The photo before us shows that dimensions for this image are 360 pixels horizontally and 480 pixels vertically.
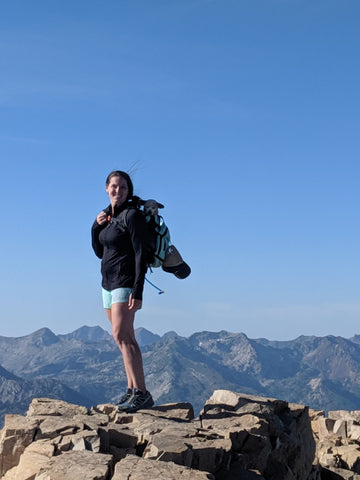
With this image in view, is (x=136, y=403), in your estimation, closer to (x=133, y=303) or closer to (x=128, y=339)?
(x=128, y=339)

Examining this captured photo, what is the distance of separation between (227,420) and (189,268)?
3978mm

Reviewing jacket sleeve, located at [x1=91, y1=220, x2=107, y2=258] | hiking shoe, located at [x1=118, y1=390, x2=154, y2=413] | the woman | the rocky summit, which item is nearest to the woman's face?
the woman

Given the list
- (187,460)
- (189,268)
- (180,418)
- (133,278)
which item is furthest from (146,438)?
(189,268)

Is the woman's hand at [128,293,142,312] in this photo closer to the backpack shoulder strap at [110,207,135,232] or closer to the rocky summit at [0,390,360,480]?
the backpack shoulder strap at [110,207,135,232]

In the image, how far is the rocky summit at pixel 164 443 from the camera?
10.0 meters

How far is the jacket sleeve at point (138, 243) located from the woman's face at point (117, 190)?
23.4 inches

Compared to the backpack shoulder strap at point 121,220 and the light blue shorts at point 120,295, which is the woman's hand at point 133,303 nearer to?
the light blue shorts at point 120,295

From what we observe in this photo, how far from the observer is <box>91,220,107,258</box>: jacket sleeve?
599 inches

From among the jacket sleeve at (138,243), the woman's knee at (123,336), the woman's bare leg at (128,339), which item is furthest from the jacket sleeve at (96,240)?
the woman's knee at (123,336)

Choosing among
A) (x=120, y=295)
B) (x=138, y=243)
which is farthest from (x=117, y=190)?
(x=120, y=295)

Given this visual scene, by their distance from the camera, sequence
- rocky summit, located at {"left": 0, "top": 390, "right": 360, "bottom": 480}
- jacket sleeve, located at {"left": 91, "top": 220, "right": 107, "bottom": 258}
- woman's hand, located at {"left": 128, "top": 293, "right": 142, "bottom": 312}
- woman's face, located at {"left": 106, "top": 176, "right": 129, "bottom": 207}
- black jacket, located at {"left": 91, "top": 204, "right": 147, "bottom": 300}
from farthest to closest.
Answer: jacket sleeve, located at {"left": 91, "top": 220, "right": 107, "bottom": 258} < woman's face, located at {"left": 106, "top": 176, "right": 129, "bottom": 207} < black jacket, located at {"left": 91, "top": 204, "right": 147, "bottom": 300} < woman's hand, located at {"left": 128, "top": 293, "right": 142, "bottom": 312} < rocky summit, located at {"left": 0, "top": 390, "right": 360, "bottom": 480}

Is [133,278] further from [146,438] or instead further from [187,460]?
[187,460]

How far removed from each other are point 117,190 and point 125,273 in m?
2.10

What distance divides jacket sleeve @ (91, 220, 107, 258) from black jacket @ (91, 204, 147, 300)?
25 centimetres
